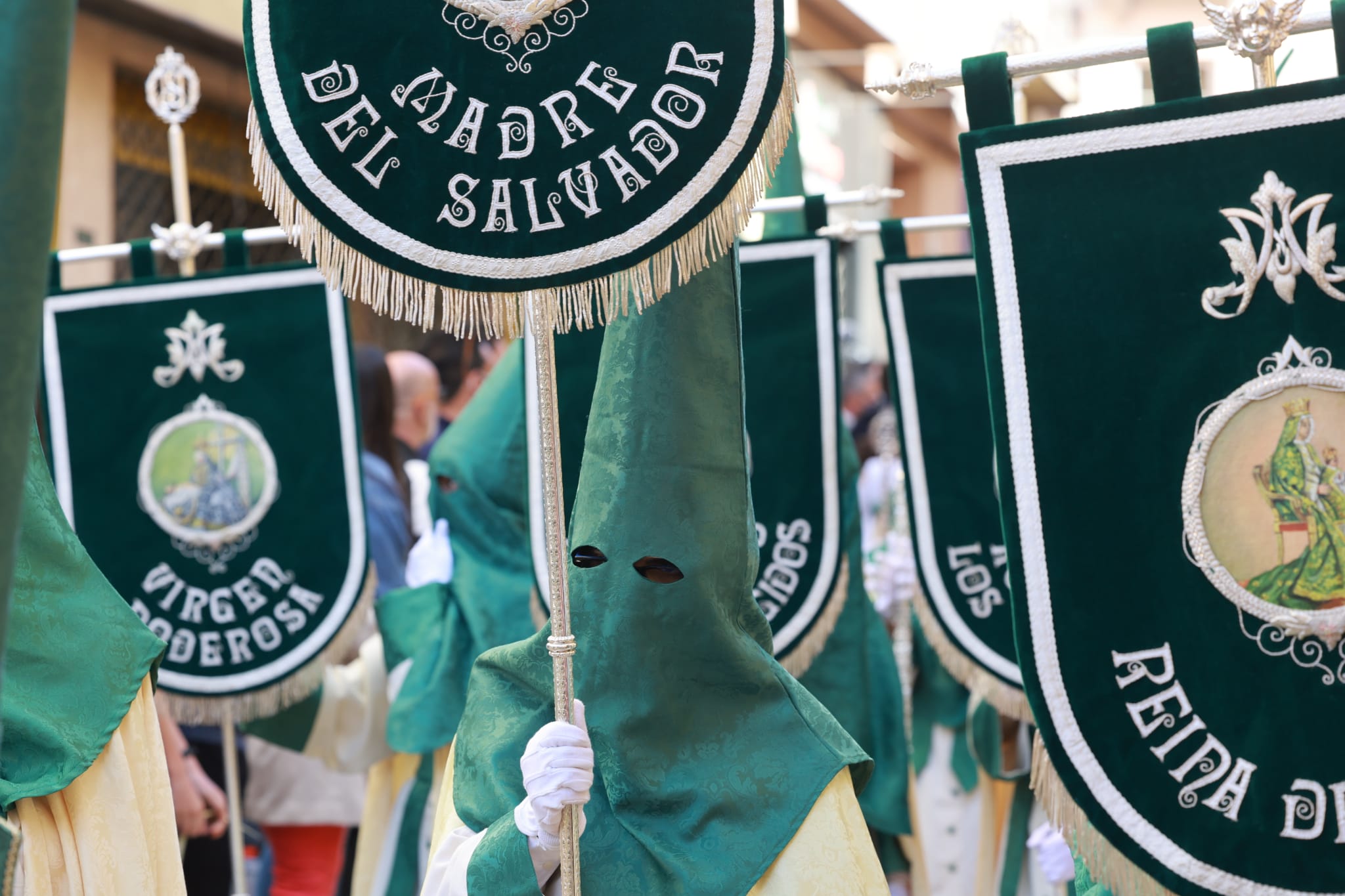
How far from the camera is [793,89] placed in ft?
7.81

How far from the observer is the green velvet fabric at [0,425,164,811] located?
2543 millimetres

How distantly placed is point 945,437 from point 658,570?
71.2 inches

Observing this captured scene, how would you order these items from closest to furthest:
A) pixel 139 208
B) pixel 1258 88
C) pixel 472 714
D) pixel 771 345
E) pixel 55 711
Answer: pixel 1258 88, pixel 55 711, pixel 472 714, pixel 771 345, pixel 139 208

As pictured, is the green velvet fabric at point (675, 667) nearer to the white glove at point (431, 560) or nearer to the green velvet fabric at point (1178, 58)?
the green velvet fabric at point (1178, 58)

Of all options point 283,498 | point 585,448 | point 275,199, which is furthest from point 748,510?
point 283,498

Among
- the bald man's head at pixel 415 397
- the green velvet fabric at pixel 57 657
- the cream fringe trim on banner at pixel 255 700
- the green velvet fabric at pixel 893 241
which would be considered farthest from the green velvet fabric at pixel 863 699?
the bald man's head at pixel 415 397

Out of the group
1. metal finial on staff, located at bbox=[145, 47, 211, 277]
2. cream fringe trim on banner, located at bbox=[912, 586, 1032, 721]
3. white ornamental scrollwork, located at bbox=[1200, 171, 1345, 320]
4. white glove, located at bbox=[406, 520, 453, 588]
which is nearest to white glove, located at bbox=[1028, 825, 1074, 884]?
cream fringe trim on banner, located at bbox=[912, 586, 1032, 721]

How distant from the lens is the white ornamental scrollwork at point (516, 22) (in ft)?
7.70

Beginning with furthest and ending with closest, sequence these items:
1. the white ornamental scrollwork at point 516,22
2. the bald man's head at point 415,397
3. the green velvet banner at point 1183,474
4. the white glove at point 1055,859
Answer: the bald man's head at point 415,397, the white glove at point 1055,859, the white ornamental scrollwork at point 516,22, the green velvet banner at point 1183,474

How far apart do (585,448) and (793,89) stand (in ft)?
2.37

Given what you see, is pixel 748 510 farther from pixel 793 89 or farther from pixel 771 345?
pixel 771 345

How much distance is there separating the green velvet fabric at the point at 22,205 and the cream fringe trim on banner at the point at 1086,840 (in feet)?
4.92

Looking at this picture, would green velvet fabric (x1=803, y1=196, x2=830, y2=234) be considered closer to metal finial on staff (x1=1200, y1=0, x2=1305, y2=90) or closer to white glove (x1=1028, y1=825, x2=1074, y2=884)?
white glove (x1=1028, y1=825, x2=1074, y2=884)

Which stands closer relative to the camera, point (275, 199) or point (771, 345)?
point (275, 199)
